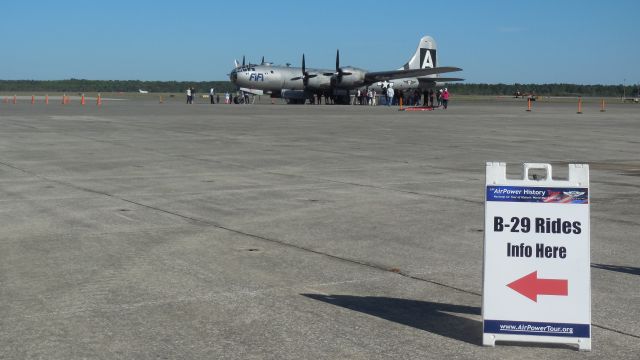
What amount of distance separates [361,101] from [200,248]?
64.4 m

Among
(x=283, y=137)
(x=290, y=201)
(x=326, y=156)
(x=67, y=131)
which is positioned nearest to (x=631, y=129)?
(x=283, y=137)

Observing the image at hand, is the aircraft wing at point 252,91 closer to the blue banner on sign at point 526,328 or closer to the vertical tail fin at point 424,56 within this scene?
the vertical tail fin at point 424,56

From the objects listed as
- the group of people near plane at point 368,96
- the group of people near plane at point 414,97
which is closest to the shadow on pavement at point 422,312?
the group of people near plane at point 414,97

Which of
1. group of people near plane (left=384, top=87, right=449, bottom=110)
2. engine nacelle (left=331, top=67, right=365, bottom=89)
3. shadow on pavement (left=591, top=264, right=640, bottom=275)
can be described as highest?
engine nacelle (left=331, top=67, right=365, bottom=89)

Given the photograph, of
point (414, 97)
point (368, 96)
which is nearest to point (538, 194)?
point (414, 97)

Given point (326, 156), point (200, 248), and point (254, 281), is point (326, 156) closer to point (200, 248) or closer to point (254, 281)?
point (200, 248)

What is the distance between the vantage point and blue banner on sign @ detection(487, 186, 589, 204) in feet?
17.5

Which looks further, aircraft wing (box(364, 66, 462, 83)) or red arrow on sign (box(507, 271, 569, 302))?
aircraft wing (box(364, 66, 462, 83))

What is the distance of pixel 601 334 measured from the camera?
5633mm

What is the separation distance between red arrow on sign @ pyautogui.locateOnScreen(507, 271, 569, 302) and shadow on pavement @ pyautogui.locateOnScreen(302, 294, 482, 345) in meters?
0.42

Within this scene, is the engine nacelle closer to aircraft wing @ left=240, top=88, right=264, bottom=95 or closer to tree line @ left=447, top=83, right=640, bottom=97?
aircraft wing @ left=240, top=88, right=264, bottom=95

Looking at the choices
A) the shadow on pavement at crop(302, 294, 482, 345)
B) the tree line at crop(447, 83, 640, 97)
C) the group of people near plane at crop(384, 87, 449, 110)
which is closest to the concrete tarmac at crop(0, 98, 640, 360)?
Result: the shadow on pavement at crop(302, 294, 482, 345)

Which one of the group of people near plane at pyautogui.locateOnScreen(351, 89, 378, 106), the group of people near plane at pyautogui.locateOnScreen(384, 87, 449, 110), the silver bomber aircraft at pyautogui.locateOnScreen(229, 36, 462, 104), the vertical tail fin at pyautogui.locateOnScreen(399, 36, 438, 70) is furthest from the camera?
the vertical tail fin at pyautogui.locateOnScreen(399, 36, 438, 70)

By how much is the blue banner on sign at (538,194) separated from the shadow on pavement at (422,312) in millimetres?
909
